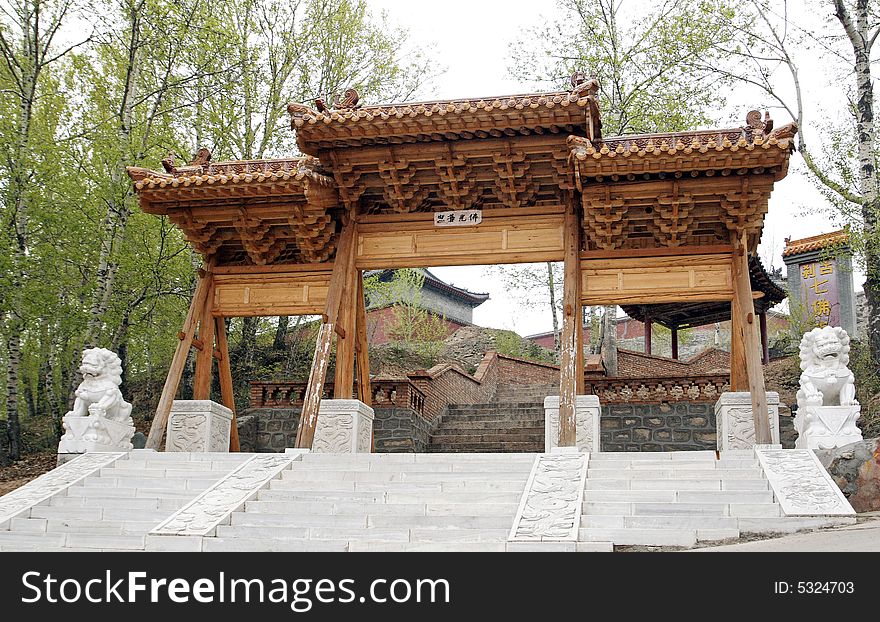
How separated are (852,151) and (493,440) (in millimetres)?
8307

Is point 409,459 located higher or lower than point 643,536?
higher

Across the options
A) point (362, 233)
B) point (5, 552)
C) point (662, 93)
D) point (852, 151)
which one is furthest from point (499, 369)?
point (5, 552)

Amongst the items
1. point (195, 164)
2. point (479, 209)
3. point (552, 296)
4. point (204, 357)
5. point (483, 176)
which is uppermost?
point (195, 164)

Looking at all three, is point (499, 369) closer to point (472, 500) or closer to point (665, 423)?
point (665, 423)

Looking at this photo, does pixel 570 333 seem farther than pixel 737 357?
No

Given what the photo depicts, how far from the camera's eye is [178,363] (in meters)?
11.1

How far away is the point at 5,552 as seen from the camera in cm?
692

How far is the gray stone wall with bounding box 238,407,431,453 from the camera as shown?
14133mm

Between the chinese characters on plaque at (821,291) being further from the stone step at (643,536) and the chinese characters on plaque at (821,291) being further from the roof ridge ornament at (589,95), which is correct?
the stone step at (643,536)

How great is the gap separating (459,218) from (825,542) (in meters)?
6.23

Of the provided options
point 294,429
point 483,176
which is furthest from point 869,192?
point 294,429

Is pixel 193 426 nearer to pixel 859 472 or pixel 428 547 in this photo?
pixel 428 547

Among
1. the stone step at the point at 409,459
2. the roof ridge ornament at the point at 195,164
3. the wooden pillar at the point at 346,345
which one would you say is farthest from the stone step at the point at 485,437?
the roof ridge ornament at the point at 195,164

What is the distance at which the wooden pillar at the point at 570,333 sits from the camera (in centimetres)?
954
